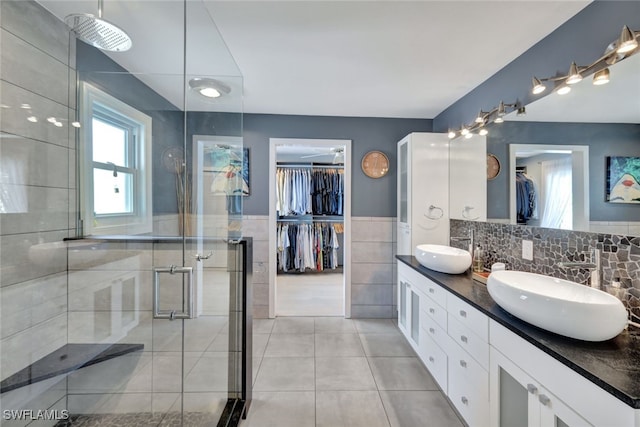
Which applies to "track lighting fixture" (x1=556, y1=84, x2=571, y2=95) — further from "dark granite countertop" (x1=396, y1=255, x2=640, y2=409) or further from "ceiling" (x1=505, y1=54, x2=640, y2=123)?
"dark granite countertop" (x1=396, y1=255, x2=640, y2=409)

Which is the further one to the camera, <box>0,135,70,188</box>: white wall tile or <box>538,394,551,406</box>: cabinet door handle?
<box>0,135,70,188</box>: white wall tile

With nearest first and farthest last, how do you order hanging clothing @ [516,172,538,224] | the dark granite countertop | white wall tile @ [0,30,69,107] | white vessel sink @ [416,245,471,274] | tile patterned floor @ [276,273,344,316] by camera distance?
1. the dark granite countertop
2. white wall tile @ [0,30,69,107]
3. hanging clothing @ [516,172,538,224]
4. white vessel sink @ [416,245,471,274]
5. tile patterned floor @ [276,273,344,316]

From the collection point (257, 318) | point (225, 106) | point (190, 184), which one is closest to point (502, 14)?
point (225, 106)

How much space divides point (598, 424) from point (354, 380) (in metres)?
1.56

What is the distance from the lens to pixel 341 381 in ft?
7.03

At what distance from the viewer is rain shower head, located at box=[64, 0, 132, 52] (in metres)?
1.35

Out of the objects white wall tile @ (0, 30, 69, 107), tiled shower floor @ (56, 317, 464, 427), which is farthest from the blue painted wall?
white wall tile @ (0, 30, 69, 107)

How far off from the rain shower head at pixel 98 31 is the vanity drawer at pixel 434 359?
2.74m

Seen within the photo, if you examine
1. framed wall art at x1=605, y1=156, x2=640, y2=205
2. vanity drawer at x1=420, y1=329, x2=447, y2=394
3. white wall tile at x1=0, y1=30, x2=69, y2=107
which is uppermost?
white wall tile at x1=0, y1=30, x2=69, y2=107

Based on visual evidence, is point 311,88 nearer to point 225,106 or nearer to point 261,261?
point 225,106

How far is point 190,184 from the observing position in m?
1.82

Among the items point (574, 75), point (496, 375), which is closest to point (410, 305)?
point (496, 375)

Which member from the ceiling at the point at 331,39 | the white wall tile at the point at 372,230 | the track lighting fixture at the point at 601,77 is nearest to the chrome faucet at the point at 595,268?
the track lighting fixture at the point at 601,77

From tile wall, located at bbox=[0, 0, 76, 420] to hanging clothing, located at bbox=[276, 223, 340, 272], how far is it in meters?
3.43
